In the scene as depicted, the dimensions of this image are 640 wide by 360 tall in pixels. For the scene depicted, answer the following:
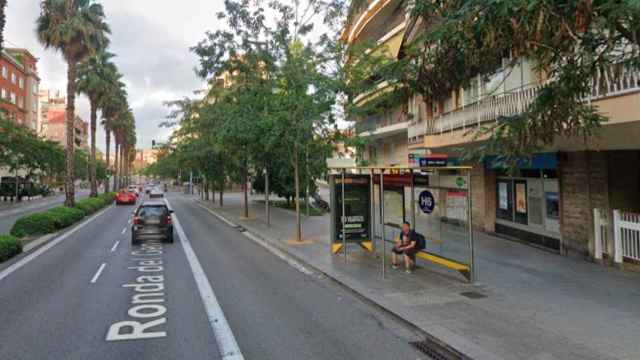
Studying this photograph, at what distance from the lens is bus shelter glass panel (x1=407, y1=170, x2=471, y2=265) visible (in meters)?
9.76

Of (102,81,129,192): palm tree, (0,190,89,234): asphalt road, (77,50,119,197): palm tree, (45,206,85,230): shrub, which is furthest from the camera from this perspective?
(102,81,129,192): palm tree

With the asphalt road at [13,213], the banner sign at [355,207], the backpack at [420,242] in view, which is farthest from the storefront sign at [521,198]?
the asphalt road at [13,213]

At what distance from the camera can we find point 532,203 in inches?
587

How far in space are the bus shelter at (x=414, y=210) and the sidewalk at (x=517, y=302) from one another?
19.1 inches

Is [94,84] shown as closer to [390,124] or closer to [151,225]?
[390,124]

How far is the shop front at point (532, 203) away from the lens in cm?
1367

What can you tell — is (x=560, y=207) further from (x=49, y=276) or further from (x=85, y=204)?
(x=85, y=204)

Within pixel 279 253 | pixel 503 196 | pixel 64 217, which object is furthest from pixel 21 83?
pixel 503 196

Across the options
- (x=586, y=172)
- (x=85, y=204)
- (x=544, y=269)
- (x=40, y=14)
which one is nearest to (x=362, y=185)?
(x=544, y=269)

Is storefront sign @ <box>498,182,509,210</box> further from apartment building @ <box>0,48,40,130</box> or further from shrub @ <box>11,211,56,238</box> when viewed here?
apartment building @ <box>0,48,40,130</box>

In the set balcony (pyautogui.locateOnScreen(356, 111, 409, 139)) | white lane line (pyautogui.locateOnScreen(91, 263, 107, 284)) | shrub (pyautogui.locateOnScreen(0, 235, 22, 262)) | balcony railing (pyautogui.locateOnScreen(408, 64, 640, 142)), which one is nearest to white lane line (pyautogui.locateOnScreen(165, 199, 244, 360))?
white lane line (pyautogui.locateOnScreen(91, 263, 107, 284))

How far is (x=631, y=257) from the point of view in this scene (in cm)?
1015

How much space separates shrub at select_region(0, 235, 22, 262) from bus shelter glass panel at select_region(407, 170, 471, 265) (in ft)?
36.5

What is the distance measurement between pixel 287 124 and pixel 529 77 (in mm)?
7742
